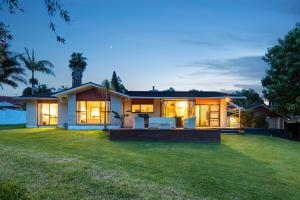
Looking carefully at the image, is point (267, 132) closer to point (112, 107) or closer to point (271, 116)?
point (271, 116)

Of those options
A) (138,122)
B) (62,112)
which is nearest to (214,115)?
(138,122)

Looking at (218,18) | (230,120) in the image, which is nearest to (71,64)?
(230,120)

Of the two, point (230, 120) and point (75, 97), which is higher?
point (75, 97)

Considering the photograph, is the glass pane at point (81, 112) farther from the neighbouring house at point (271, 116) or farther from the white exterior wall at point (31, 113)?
the neighbouring house at point (271, 116)

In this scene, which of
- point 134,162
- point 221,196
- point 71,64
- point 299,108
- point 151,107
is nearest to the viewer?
point 221,196

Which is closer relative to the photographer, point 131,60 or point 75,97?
point 75,97

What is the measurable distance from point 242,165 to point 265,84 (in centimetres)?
1943

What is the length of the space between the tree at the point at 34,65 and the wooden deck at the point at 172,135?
79.2 ft

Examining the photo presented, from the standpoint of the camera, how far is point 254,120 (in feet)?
96.1

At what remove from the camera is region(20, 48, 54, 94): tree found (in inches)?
1548

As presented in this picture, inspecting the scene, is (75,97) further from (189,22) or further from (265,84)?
(265,84)

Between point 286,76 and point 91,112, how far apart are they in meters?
16.7

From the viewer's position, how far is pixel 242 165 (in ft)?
38.9

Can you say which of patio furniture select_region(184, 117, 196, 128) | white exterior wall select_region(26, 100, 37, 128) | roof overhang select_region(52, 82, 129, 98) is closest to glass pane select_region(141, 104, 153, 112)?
roof overhang select_region(52, 82, 129, 98)
